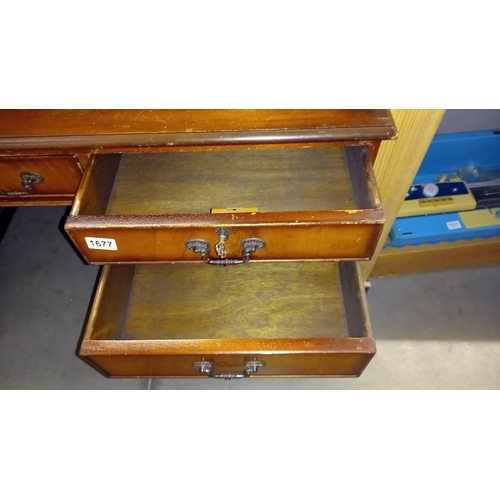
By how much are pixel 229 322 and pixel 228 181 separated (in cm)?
28

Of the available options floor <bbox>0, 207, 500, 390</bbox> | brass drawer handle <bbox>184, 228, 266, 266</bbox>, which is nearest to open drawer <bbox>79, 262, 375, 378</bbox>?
brass drawer handle <bbox>184, 228, 266, 266</bbox>

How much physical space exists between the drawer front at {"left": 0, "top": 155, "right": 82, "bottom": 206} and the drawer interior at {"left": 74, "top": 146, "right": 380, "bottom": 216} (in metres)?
0.05

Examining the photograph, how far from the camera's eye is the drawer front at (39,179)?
0.71 meters

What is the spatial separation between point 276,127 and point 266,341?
33 centimetres

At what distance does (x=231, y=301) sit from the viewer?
0.91 metres

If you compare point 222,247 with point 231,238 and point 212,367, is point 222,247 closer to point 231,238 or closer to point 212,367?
point 231,238

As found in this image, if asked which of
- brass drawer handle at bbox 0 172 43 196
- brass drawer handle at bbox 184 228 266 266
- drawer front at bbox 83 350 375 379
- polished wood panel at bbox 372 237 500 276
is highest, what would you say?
polished wood panel at bbox 372 237 500 276

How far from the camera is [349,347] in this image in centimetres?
71

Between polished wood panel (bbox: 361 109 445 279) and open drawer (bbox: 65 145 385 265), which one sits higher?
polished wood panel (bbox: 361 109 445 279)

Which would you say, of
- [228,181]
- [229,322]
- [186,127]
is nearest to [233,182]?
[228,181]

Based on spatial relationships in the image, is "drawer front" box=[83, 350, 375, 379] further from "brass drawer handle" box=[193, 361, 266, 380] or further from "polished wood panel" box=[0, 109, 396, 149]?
"polished wood panel" box=[0, 109, 396, 149]

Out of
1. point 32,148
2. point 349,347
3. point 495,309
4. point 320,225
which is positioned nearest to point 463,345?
point 495,309

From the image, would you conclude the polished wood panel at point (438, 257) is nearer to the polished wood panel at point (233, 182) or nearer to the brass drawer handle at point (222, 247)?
the polished wood panel at point (233, 182)

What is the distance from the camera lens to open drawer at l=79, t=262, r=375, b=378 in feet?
2.38
